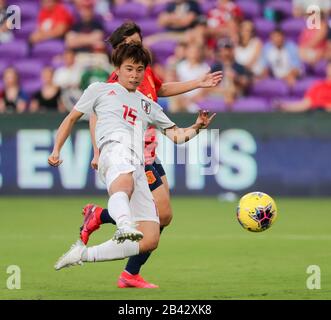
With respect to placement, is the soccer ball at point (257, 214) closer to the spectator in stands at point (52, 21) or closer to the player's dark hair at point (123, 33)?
the player's dark hair at point (123, 33)

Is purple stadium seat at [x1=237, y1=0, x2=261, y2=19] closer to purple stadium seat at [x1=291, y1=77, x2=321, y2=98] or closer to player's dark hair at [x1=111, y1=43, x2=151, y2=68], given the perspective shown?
purple stadium seat at [x1=291, y1=77, x2=321, y2=98]

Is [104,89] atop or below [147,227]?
atop

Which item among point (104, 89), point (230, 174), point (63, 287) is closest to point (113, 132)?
point (104, 89)

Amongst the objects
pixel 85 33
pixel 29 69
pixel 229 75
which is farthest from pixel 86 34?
pixel 229 75

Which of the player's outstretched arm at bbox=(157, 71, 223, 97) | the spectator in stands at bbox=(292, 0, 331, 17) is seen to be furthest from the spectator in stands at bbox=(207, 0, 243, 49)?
the player's outstretched arm at bbox=(157, 71, 223, 97)

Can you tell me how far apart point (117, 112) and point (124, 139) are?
22 cm

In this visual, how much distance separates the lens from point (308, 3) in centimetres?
1858

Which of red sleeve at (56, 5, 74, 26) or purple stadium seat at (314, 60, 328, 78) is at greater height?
red sleeve at (56, 5, 74, 26)

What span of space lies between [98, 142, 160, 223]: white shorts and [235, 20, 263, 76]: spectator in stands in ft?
32.1

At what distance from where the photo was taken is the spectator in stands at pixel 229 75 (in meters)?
17.2

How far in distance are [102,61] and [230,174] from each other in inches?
118

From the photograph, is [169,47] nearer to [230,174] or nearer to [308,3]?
[308,3]

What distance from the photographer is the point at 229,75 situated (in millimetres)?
17234

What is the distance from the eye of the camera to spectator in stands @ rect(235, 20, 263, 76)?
17.8m
